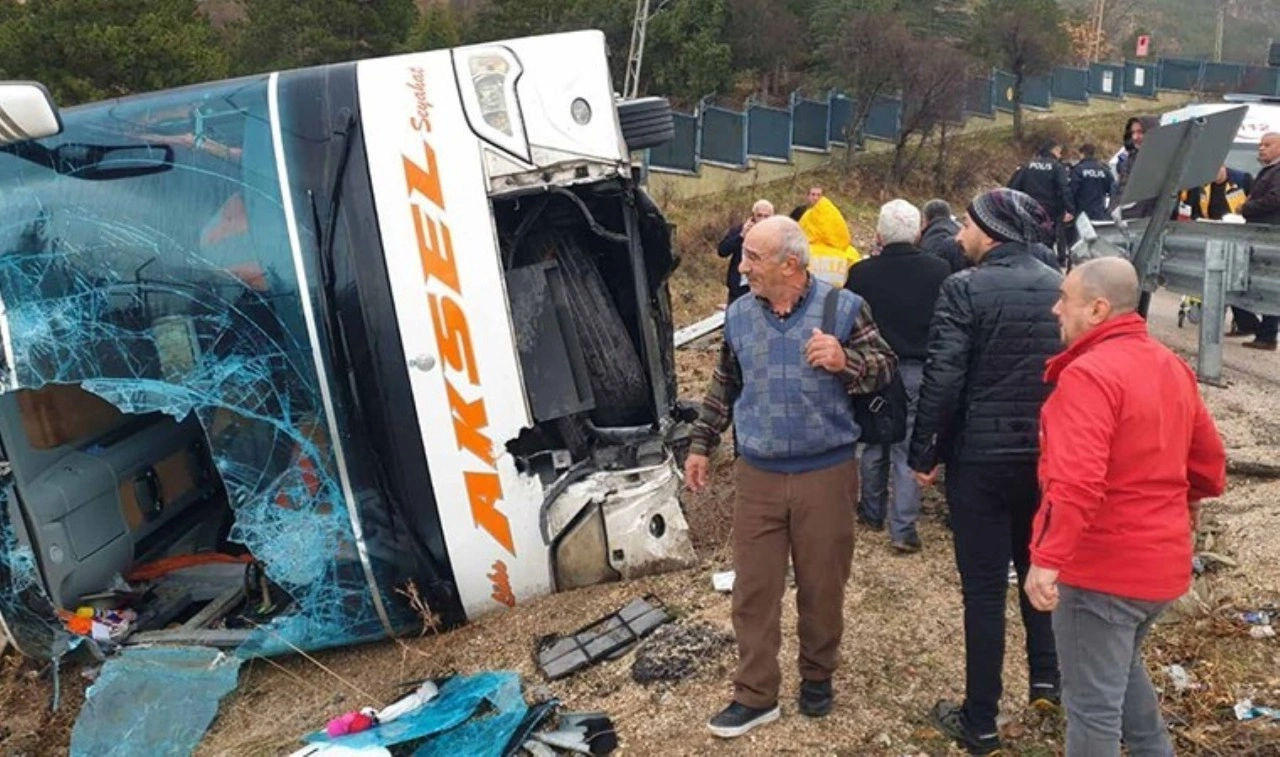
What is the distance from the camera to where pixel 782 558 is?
3.24m

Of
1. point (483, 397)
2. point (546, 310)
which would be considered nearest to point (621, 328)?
point (546, 310)

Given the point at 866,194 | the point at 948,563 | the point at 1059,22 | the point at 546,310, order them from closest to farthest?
1. the point at 546,310
2. the point at 948,563
3. the point at 866,194
4. the point at 1059,22

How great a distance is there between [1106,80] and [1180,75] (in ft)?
13.0

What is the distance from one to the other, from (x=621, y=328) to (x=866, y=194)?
1620cm

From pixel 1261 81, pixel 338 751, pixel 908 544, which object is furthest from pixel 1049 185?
pixel 1261 81

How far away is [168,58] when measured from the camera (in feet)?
50.9

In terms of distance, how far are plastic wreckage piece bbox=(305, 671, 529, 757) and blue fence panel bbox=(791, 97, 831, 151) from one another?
57.3ft

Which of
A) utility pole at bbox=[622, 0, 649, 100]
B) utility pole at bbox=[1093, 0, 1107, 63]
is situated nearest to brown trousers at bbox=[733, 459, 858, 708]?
Answer: utility pole at bbox=[622, 0, 649, 100]

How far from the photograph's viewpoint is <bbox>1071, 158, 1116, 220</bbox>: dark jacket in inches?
367

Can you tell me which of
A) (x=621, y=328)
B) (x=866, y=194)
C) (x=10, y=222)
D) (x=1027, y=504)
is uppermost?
(x=10, y=222)

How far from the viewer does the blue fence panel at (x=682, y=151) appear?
1728 centimetres

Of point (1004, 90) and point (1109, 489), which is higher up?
point (1109, 489)

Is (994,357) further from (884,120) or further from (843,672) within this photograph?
(884,120)

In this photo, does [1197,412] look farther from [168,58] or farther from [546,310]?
[168,58]
